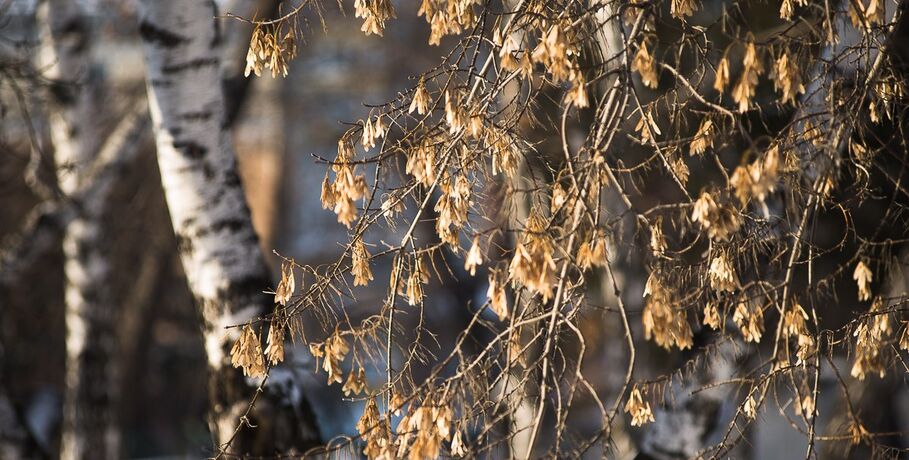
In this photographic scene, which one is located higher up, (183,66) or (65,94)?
(65,94)

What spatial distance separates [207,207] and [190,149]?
0.24 m

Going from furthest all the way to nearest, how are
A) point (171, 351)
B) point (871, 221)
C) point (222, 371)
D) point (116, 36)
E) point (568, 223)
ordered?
point (171, 351), point (116, 36), point (871, 221), point (222, 371), point (568, 223)

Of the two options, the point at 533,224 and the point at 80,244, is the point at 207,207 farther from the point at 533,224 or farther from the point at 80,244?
the point at 80,244

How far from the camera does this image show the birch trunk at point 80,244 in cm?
634

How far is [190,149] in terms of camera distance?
3686 mm

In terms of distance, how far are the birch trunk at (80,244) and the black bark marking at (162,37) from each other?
275cm

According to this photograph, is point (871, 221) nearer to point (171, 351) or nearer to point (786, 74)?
point (786, 74)

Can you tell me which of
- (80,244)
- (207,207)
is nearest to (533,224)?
(207,207)

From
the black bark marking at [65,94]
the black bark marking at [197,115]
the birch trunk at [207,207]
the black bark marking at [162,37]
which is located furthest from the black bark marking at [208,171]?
the black bark marking at [65,94]

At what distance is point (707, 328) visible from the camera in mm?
4000

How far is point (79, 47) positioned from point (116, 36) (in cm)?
364

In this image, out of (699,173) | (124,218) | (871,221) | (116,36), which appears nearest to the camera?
(871,221)

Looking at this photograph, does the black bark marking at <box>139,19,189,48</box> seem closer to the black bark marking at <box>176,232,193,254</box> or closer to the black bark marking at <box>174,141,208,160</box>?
the black bark marking at <box>174,141,208,160</box>

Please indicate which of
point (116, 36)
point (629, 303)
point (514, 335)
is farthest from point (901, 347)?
point (116, 36)
